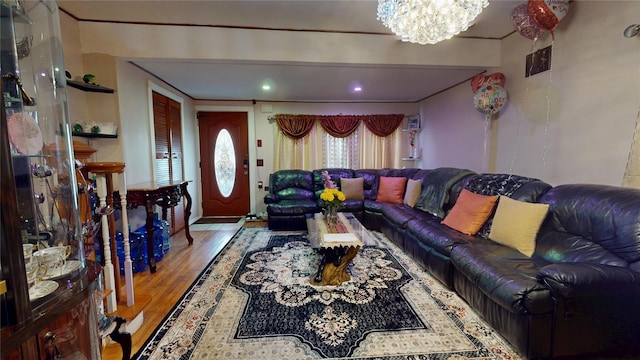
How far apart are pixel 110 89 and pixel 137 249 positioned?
164 cm

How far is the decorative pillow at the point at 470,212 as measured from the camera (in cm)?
247

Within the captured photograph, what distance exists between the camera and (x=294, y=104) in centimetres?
530

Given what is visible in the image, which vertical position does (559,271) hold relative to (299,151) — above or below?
below

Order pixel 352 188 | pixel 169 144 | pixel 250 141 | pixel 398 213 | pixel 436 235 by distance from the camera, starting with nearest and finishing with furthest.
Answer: pixel 436 235 → pixel 398 213 → pixel 169 144 → pixel 352 188 → pixel 250 141

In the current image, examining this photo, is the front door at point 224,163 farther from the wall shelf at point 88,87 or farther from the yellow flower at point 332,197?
the yellow flower at point 332,197

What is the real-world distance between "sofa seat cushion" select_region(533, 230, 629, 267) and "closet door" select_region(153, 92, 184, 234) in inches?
164

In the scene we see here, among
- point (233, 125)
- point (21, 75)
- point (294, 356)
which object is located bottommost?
point (294, 356)

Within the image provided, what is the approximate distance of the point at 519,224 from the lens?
6.83ft

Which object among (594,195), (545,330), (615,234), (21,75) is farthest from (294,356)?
(594,195)

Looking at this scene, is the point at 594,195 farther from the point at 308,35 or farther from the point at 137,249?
the point at 137,249

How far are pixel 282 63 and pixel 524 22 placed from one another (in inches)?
90.8

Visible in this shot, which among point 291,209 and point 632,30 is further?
point 291,209

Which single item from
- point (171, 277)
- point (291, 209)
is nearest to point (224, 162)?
point (291, 209)

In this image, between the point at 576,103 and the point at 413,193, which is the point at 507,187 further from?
the point at 413,193
